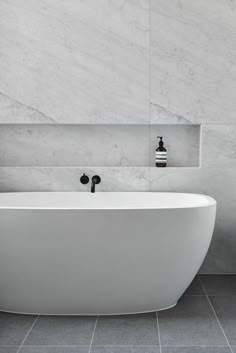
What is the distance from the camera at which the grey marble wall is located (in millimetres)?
3090

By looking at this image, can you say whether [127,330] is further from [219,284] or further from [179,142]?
[179,142]

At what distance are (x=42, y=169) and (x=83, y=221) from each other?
105 cm

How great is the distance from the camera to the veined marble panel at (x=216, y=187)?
124 inches

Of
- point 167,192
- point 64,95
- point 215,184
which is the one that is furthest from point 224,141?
point 64,95

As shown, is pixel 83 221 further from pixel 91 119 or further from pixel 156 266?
pixel 91 119

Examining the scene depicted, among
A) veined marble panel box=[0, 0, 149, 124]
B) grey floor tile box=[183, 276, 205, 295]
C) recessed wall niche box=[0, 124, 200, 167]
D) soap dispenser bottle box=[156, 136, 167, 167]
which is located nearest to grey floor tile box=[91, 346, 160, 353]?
grey floor tile box=[183, 276, 205, 295]

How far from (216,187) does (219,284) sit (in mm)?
715

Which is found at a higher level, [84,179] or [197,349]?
[84,179]

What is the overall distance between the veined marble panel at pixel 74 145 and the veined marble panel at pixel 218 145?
46cm

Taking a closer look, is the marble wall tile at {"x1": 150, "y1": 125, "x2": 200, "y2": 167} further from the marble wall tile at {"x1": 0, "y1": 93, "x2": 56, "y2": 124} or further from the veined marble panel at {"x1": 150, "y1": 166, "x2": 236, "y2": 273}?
the marble wall tile at {"x1": 0, "y1": 93, "x2": 56, "y2": 124}

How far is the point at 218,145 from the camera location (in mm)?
3146

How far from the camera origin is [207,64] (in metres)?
3.11

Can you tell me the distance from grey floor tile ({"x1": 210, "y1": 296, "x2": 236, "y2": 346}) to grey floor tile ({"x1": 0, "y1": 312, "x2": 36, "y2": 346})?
42.6 inches

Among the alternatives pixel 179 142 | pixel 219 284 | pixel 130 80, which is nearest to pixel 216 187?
pixel 179 142
